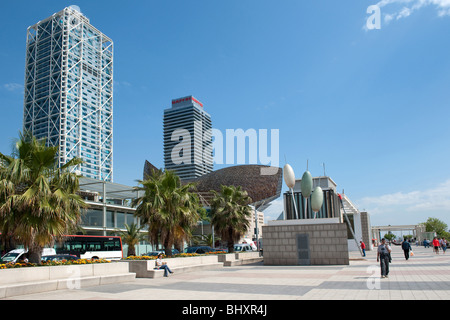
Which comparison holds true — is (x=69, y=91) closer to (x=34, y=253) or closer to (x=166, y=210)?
(x=166, y=210)

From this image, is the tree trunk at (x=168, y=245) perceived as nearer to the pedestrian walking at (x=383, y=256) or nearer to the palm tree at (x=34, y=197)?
the palm tree at (x=34, y=197)

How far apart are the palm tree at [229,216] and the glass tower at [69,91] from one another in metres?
114

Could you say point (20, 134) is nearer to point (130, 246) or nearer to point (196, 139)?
point (130, 246)

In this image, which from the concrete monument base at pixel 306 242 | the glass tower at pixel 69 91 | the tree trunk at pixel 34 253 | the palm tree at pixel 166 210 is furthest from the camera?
the glass tower at pixel 69 91

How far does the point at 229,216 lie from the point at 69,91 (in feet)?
433

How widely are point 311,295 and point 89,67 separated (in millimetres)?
161447

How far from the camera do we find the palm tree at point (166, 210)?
62.8 ft

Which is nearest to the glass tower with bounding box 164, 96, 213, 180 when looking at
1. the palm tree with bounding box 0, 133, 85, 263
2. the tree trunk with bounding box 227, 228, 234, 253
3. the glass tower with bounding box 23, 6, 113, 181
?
the glass tower with bounding box 23, 6, 113, 181

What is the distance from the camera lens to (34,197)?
1166cm

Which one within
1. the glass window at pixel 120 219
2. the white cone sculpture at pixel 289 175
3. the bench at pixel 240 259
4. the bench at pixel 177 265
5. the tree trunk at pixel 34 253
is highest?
the white cone sculpture at pixel 289 175

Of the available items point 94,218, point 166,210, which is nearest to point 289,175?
point 166,210

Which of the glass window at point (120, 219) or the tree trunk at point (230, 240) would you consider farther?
the glass window at point (120, 219)

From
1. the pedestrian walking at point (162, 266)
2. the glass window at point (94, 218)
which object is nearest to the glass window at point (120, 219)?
the glass window at point (94, 218)

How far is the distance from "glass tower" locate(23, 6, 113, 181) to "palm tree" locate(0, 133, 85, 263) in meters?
126
